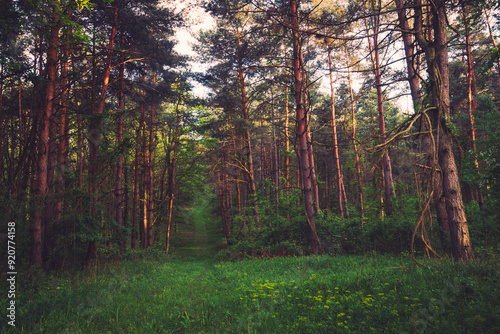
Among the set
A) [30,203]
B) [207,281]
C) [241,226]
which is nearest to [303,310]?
[207,281]

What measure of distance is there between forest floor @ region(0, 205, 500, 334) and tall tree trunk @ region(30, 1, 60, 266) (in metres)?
1.07

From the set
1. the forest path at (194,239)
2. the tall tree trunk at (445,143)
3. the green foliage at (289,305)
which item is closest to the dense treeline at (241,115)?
the tall tree trunk at (445,143)

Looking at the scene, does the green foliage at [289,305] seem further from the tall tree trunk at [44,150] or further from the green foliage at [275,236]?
the green foliage at [275,236]

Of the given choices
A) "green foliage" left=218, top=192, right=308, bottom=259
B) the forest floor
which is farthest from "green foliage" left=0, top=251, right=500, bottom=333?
"green foliage" left=218, top=192, right=308, bottom=259

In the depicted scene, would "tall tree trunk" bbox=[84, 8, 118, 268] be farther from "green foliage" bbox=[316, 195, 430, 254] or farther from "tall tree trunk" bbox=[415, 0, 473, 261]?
"tall tree trunk" bbox=[415, 0, 473, 261]

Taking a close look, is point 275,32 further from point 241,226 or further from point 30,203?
point 241,226

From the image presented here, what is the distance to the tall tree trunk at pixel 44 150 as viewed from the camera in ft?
22.4

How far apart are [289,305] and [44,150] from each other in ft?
25.4

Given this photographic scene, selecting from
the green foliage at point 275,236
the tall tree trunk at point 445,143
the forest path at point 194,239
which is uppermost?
the tall tree trunk at point 445,143

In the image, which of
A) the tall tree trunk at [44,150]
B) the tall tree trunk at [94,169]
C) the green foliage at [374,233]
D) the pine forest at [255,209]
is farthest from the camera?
the green foliage at [374,233]

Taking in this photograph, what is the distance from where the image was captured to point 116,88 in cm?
1180

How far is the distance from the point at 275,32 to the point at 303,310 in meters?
8.57

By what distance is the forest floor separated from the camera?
298 cm

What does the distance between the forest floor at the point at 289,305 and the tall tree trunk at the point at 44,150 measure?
1066 millimetres
